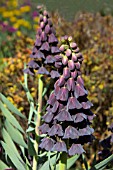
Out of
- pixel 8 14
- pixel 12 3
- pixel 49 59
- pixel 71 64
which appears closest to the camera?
pixel 71 64

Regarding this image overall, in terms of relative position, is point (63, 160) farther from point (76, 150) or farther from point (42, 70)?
point (42, 70)

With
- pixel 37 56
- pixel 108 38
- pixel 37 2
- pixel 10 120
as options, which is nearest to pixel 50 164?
pixel 10 120

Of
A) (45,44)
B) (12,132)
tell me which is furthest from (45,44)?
(12,132)

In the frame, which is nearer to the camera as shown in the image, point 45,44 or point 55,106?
point 55,106

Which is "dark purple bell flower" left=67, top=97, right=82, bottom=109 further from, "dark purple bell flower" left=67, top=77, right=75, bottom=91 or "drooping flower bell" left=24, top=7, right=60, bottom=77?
"drooping flower bell" left=24, top=7, right=60, bottom=77

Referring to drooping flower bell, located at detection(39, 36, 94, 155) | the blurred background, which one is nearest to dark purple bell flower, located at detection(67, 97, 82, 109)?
drooping flower bell, located at detection(39, 36, 94, 155)
